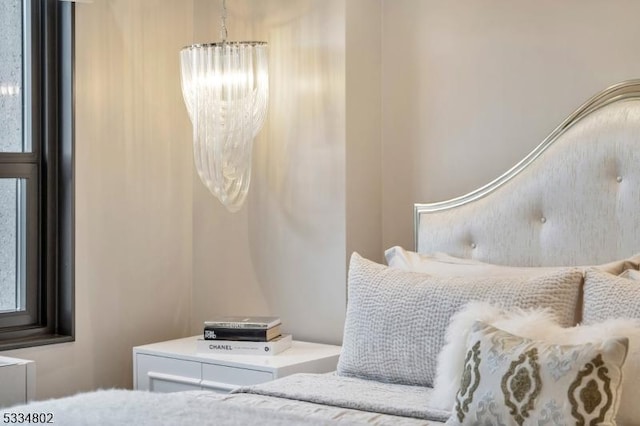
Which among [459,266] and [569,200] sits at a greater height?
[569,200]

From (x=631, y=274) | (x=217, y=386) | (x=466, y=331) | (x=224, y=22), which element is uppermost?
(x=224, y=22)

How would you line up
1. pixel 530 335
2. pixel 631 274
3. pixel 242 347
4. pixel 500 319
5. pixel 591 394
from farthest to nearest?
pixel 242 347 → pixel 631 274 → pixel 500 319 → pixel 530 335 → pixel 591 394

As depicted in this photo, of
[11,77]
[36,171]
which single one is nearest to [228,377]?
[36,171]

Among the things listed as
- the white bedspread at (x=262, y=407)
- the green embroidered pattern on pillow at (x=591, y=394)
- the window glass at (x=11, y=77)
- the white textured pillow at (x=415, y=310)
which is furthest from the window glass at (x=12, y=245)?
the green embroidered pattern on pillow at (x=591, y=394)

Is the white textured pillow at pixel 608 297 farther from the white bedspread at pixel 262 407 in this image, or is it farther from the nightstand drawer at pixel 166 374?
the nightstand drawer at pixel 166 374

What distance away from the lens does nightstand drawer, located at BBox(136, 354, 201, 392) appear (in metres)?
3.21

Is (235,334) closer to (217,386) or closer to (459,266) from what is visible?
(217,386)

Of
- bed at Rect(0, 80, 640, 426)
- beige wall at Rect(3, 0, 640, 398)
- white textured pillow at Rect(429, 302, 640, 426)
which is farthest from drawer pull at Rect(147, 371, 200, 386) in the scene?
white textured pillow at Rect(429, 302, 640, 426)

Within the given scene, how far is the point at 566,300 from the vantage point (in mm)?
2469

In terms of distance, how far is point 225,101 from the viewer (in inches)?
128

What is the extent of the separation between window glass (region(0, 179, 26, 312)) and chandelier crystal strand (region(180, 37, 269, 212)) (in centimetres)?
68

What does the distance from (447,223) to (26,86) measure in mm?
1610

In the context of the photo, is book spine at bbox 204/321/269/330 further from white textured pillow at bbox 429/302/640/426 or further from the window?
white textured pillow at bbox 429/302/640/426

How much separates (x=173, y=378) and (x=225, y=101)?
3.27ft
